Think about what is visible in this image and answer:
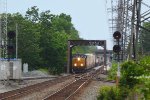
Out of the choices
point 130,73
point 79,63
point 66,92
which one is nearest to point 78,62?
point 79,63

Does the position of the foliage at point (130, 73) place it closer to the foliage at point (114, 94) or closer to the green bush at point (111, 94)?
the foliage at point (114, 94)

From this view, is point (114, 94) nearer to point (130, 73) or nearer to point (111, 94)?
point (111, 94)

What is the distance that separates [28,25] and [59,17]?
242 ft

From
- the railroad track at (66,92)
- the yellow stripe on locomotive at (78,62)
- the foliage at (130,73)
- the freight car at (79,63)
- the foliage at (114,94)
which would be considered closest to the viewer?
the foliage at (130,73)

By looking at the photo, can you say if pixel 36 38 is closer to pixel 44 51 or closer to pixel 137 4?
pixel 44 51

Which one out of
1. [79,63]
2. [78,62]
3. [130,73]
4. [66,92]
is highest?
[78,62]

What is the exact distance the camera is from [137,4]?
23672 millimetres

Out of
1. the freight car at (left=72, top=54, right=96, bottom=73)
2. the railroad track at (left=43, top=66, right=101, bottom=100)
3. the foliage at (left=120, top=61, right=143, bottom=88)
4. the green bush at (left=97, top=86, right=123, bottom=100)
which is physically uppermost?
the freight car at (left=72, top=54, right=96, bottom=73)

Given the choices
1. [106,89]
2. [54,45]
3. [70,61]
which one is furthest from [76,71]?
[106,89]

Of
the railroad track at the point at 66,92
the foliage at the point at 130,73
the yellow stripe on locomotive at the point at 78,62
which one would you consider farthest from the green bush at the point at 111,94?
the yellow stripe on locomotive at the point at 78,62

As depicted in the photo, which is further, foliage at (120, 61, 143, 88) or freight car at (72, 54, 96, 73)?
freight car at (72, 54, 96, 73)

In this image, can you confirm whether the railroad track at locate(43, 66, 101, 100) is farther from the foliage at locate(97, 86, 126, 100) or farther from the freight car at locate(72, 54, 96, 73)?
the freight car at locate(72, 54, 96, 73)

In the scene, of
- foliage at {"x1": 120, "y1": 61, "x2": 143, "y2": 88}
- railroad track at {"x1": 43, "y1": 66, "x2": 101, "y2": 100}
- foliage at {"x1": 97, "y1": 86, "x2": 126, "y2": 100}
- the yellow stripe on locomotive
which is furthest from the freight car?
foliage at {"x1": 120, "y1": 61, "x2": 143, "y2": 88}

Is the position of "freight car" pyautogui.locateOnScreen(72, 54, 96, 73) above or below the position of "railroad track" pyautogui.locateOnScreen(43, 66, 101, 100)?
above
